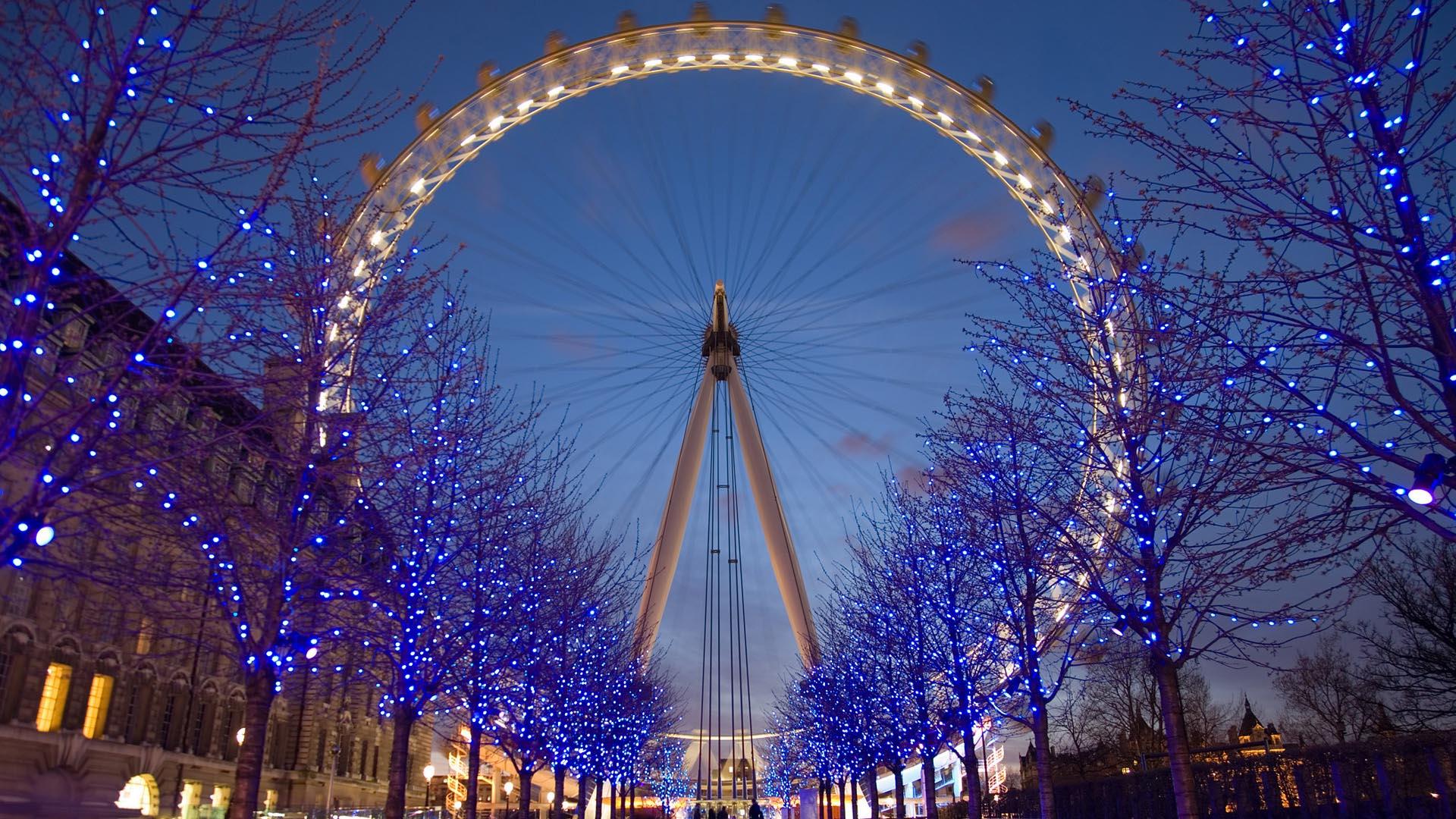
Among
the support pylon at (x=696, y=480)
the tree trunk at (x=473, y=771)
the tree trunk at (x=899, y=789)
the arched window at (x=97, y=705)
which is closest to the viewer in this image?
the tree trunk at (x=473, y=771)

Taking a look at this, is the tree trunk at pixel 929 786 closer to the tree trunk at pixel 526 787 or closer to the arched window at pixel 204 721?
the tree trunk at pixel 526 787

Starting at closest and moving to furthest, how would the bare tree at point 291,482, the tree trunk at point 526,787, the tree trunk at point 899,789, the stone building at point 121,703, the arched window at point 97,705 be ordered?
the bare tree at point 291,482 → the stone building at point 121,703 → the tree trunk at point 526,787 → the arched window at point 97,705 → the tree trunk at point 899,789

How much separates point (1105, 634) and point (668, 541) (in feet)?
98.0

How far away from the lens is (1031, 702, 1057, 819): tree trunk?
61.0 ft

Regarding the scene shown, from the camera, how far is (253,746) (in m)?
13.8

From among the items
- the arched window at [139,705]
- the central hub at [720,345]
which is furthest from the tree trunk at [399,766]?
the central hub at [720,345]

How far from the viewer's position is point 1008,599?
2081cm

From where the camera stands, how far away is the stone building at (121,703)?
86.3 ft

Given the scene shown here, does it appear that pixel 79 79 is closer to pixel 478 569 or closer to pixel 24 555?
pixel 24 555

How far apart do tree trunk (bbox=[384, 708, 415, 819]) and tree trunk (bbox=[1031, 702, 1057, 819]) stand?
11684mm

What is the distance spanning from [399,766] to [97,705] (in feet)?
58.8

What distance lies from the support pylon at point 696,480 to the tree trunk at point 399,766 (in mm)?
25198

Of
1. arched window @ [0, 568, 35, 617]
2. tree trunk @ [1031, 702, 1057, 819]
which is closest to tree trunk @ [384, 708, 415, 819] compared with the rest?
tree trunk @ [1031, 702, 1057, 819]

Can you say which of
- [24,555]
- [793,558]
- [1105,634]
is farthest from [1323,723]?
[24,555]
